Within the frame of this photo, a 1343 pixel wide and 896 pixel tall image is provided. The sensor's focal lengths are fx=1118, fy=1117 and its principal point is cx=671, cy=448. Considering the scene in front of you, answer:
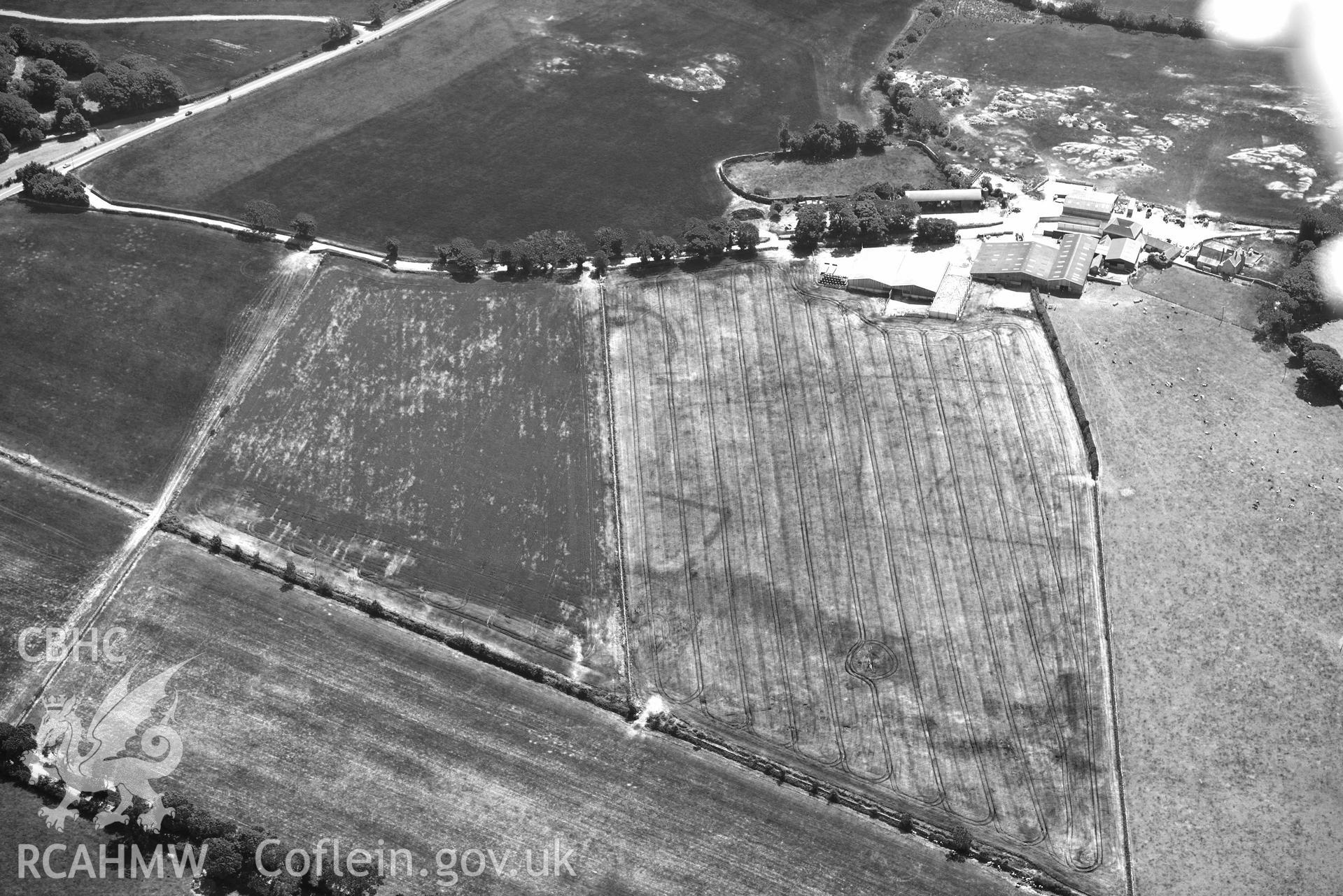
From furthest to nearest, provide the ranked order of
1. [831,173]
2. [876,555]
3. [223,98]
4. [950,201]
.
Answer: [223,98], [831,173], [950,201], [876,555]

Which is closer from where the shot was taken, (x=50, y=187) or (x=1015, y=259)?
(x=1015, y=259)

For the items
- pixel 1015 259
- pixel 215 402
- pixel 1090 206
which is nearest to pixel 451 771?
pixel 215 402

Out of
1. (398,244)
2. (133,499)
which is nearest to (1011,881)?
(133,499)

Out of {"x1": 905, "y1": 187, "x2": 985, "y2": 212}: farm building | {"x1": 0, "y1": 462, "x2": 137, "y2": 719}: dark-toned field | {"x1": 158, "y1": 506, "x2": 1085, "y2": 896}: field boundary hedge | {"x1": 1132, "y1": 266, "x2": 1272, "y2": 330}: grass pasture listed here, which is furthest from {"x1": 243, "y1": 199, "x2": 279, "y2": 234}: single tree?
{"x1": 1132, "y1": 266, "x2": 1272, "y2": 330}: grass pasture

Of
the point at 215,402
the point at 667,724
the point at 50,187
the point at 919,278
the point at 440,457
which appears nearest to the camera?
the point at 667,724

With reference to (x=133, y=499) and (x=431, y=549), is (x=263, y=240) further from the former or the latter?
(x=431, y=549)

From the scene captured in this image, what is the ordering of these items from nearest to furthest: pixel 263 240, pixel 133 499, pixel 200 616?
pixel 200 616 < pixel 133 499 < pixel 263 240

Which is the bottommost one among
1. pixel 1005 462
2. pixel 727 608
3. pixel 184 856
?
pixel 184 856

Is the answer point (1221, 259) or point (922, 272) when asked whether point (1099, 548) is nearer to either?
point (922, 272)
